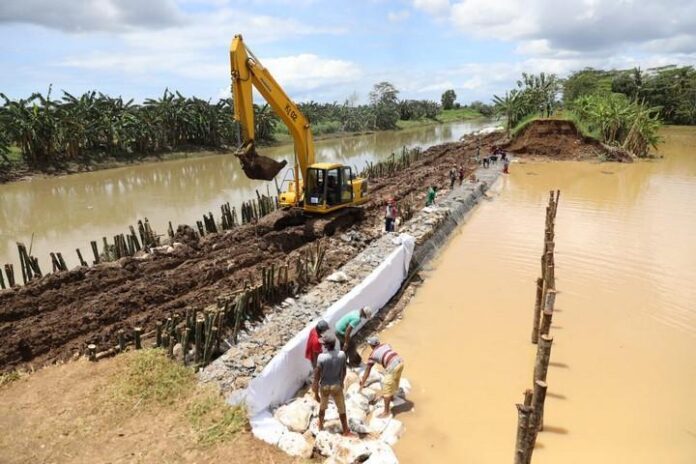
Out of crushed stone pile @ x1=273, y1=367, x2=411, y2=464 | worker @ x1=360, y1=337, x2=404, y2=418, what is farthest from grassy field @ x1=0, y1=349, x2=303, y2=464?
worker @ x1=360, y1=337, x2=404, y2=418

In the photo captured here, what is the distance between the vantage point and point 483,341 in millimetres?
8570

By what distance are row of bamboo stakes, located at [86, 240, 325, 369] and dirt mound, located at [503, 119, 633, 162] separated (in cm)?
2613

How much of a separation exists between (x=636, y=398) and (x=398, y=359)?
3735 millimetres

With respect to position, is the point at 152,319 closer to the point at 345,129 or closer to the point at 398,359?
the point at 398,359

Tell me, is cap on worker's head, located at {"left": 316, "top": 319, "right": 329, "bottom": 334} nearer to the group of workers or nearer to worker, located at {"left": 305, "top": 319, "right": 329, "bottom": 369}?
the group of workers

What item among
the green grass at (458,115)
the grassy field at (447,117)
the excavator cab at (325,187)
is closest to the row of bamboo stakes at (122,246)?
the excavator cab at (325,187)

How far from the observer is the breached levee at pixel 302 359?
5.57 meters

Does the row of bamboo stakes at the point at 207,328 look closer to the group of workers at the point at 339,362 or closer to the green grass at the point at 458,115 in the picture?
the group of workers at the point at 339,362

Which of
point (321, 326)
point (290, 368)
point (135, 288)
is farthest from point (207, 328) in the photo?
point (135, 288)

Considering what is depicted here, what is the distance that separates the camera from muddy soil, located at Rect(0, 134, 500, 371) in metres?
7.60

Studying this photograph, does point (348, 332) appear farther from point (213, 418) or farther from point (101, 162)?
point (101, 162)

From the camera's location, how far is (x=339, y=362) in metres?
5.58

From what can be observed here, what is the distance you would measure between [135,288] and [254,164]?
3.83 meters

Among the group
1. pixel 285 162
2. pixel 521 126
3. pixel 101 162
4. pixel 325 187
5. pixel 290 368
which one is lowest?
pixel 290 368
